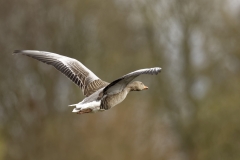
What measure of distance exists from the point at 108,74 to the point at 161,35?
4258mm

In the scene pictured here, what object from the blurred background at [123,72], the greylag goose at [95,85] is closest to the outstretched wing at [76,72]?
the greylag goose at [95,85]

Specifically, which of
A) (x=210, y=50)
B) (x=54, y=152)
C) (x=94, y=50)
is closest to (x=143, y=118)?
(x=54, y=152)

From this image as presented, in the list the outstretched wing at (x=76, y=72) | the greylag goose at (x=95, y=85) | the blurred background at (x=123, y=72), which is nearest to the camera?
the greylag goose at (x=95, y=85)

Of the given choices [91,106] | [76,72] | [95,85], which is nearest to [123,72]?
[76,72]

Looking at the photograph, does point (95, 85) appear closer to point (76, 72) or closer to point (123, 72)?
point (76, 72)

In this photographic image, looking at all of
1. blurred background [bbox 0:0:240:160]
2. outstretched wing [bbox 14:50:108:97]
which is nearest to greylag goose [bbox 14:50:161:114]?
outstretched wing [bbox 14:50:108:97]

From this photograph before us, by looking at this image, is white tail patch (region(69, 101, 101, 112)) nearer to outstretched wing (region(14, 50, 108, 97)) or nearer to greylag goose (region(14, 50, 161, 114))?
greylag goose (region(14, 50, 161, 114))

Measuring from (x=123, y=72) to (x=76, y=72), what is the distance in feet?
53.8

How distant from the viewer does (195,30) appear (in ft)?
106

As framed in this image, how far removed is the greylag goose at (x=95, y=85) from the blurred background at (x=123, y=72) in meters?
8.30

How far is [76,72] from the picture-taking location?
49.7 ft

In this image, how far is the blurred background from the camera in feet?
80.9

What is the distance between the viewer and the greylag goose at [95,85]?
1351cm

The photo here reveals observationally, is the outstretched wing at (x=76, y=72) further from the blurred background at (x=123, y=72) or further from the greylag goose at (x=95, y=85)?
the blurred background at (x=123, y=72)
